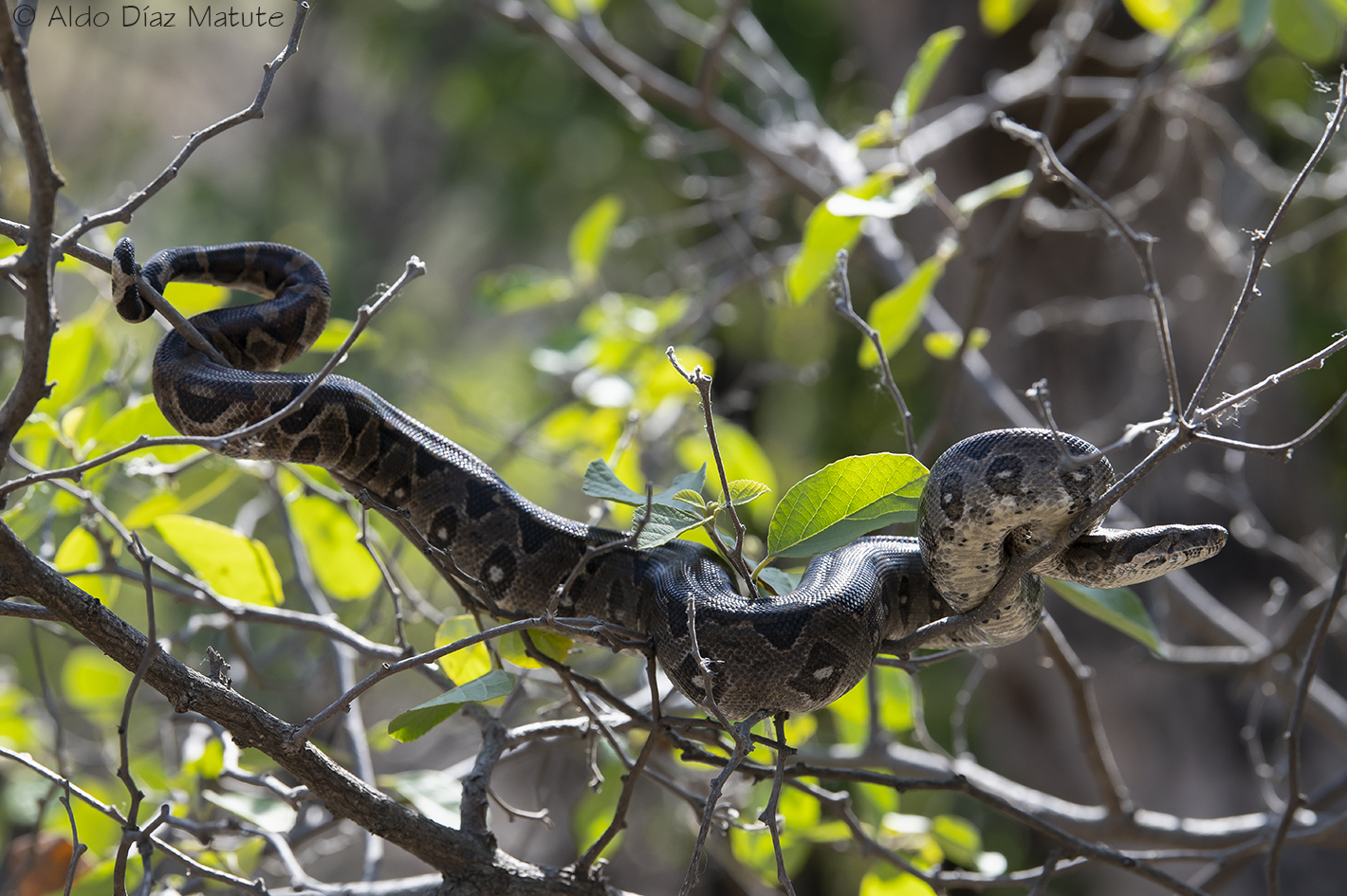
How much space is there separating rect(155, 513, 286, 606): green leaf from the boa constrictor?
463 mm

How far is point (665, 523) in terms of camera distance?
2.31 meters

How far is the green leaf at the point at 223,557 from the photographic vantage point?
10.2 feet

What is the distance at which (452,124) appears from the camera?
1245cm

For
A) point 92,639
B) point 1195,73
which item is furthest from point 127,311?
point 1195,73

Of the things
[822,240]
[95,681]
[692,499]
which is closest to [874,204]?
[822,240]

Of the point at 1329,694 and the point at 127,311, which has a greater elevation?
the point at 1329,694

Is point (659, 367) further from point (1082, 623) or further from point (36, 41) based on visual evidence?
point (36, 41)

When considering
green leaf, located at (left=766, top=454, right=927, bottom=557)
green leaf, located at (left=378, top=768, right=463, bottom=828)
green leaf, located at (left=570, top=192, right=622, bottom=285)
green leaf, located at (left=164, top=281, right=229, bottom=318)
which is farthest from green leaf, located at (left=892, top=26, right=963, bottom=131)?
green leaf, located at (left=378, top=768, right=463, bottom=828)

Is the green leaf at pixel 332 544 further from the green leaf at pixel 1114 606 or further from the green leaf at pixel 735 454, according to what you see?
the green leaf at pixel 1114 606

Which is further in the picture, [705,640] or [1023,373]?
[1023,373]

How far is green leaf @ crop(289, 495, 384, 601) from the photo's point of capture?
12.5 feet

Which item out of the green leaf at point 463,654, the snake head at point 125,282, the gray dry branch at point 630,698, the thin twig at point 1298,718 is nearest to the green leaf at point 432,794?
the gray dry branch at point 630,698

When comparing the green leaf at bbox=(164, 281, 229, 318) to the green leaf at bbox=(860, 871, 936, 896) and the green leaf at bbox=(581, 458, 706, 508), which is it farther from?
the green leaf at bbox=(860, 871, 936, 896)

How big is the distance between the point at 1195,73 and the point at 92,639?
5.88 metres
